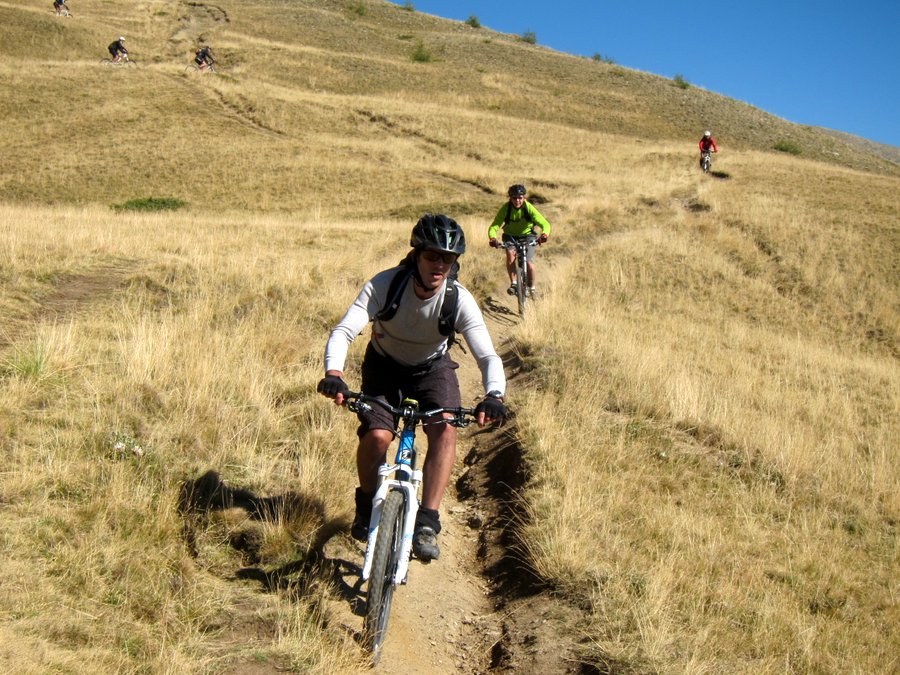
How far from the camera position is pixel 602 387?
732 centimetres

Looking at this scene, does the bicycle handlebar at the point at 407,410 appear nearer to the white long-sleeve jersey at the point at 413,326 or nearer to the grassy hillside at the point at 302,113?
the white long-sleeve jersey at the point at 413,326

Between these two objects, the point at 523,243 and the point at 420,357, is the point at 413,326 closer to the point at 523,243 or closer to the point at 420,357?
the point at 420,357

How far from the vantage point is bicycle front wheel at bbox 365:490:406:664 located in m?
3.44

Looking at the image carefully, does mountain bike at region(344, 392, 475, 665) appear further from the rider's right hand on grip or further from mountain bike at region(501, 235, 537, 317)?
mountain bike at region(501, 235, 537, 317)

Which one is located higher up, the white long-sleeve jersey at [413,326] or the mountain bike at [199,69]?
the mountain bike at [199,69]

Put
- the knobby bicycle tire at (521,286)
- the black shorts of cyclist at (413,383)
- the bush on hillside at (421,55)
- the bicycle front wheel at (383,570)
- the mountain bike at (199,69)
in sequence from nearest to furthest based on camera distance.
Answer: the bicycle front wheel at (383,570) → the black shorts of cyclist at (413,383) → the knobby bicycle tire at (521,286) → the mountain bike at (199,69) → the bush on hillside at (421,55)

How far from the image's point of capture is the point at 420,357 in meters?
4.23

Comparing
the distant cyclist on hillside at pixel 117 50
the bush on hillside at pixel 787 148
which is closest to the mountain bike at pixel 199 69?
the distant cyclist on hillside at pixel 117 50

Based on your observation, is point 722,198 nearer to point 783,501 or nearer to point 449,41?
point 783,501

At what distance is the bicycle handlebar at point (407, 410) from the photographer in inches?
145

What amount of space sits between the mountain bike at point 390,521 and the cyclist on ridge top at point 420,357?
132mm

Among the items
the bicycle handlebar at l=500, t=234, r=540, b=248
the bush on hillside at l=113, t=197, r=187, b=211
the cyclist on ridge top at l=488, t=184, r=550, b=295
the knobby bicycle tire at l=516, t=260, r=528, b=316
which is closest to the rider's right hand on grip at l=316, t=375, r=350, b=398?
the knobby bicycle tire at l=516, t=260, r=528, b=316

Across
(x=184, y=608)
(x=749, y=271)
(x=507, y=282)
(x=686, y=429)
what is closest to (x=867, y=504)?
(x=686, y=429)

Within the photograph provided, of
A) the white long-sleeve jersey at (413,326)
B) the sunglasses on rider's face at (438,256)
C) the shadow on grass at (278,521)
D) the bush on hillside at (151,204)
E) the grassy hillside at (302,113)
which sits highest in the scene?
the grassy hillside at (302,113)
